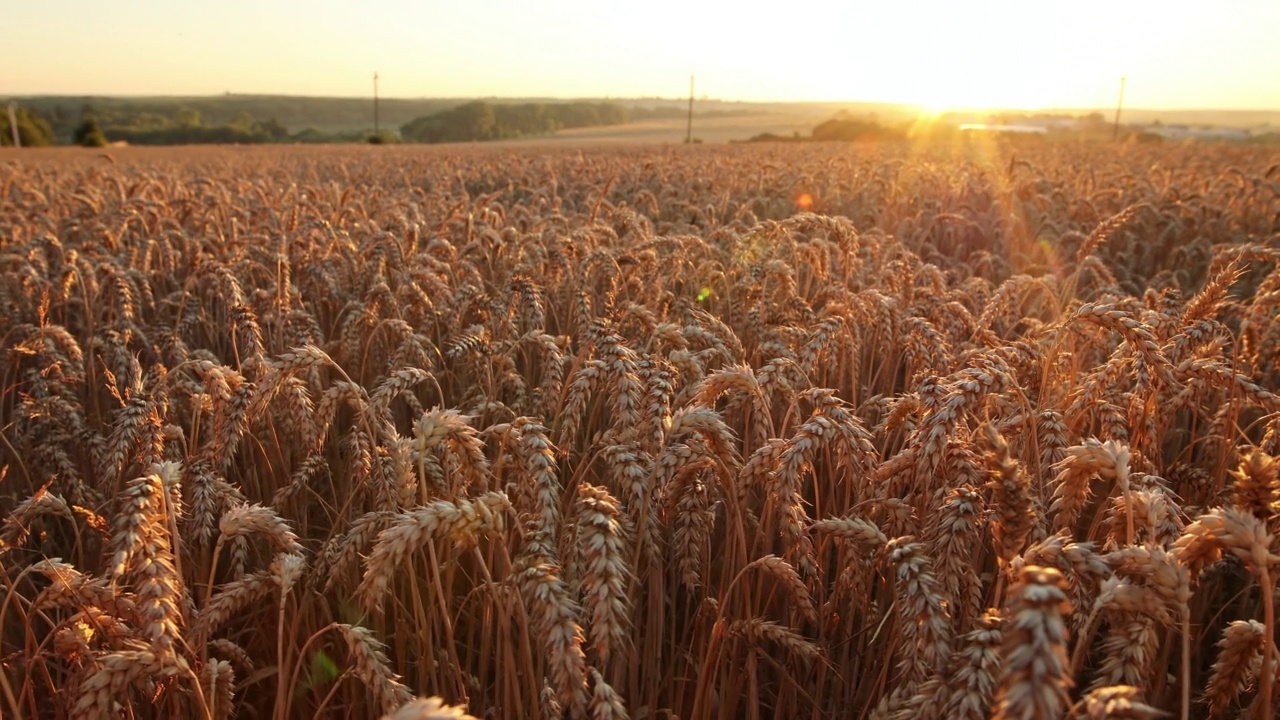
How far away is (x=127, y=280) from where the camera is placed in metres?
3.49

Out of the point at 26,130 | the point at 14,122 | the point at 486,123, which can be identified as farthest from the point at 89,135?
the point at 486,123

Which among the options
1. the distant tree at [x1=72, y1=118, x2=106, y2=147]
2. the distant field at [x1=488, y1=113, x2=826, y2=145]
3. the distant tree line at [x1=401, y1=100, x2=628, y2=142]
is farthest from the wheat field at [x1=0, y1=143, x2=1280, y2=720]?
the distant tree line at [x1=401, y1=100, x2=628, y2=142]

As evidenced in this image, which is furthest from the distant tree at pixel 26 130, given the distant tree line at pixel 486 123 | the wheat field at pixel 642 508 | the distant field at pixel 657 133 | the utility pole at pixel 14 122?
the wheat field at pixel 642 508

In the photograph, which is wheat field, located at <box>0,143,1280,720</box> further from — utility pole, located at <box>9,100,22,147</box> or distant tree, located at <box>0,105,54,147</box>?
distant tree, located at <box>0,105,54,147</box>

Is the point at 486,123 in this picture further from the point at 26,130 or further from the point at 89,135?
the point at 26,130

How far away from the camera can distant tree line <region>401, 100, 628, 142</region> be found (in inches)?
2827

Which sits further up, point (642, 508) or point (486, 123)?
point (486, 123)

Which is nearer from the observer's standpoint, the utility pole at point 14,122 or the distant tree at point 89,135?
the utility pole at point 14,122

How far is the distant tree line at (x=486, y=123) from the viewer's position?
236ft

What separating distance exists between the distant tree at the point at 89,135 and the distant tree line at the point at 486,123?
2362cm

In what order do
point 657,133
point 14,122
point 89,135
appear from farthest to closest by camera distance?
point 657,133 < point 89,135 < point 14,122

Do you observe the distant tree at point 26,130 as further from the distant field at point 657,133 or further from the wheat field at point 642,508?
the wheat field at point 642,508

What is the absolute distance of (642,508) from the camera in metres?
1.55

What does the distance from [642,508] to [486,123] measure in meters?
80.8
